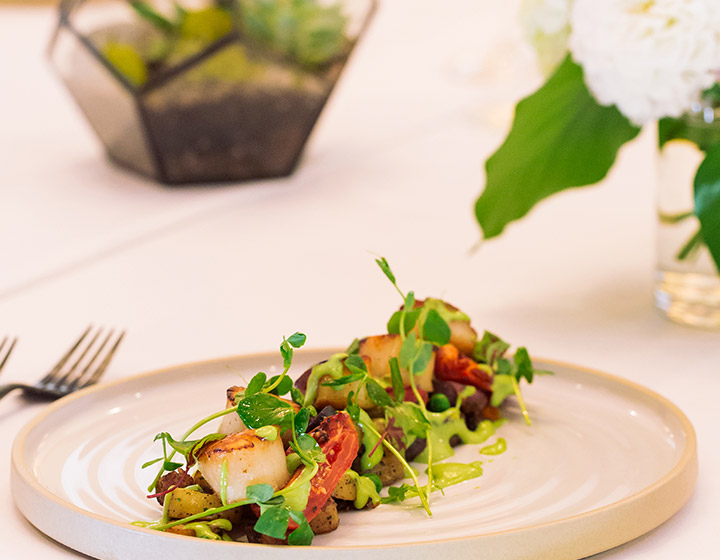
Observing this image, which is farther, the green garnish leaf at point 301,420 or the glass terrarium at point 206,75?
the glass terrarium at point 206,75

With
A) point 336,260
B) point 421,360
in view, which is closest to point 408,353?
point 421,360

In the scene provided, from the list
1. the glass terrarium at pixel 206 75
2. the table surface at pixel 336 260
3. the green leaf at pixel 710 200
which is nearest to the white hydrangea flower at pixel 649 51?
the green leaf at pixel 710 200

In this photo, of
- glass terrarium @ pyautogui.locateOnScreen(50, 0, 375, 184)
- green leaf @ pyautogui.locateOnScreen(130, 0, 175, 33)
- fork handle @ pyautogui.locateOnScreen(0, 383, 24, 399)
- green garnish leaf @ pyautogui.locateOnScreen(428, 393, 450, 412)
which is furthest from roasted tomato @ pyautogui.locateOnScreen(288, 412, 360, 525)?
green leaf @ pyautogui.locateOnScreen(130, 0, 175, 33)

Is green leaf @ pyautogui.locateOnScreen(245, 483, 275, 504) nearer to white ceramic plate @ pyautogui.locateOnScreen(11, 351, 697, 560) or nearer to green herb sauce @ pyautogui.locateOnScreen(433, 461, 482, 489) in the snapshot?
white ceramic plate @ pyautogui.locateOnScreen(11, 351, 697, 560)

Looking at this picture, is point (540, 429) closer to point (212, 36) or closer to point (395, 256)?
point (395, 256)

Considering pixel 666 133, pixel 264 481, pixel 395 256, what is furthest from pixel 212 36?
pixel 264 481

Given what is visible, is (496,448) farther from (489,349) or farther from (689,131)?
(689,131)

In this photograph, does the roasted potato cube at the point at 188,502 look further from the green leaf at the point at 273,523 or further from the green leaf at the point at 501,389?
the green leaf at the point at 501,389
